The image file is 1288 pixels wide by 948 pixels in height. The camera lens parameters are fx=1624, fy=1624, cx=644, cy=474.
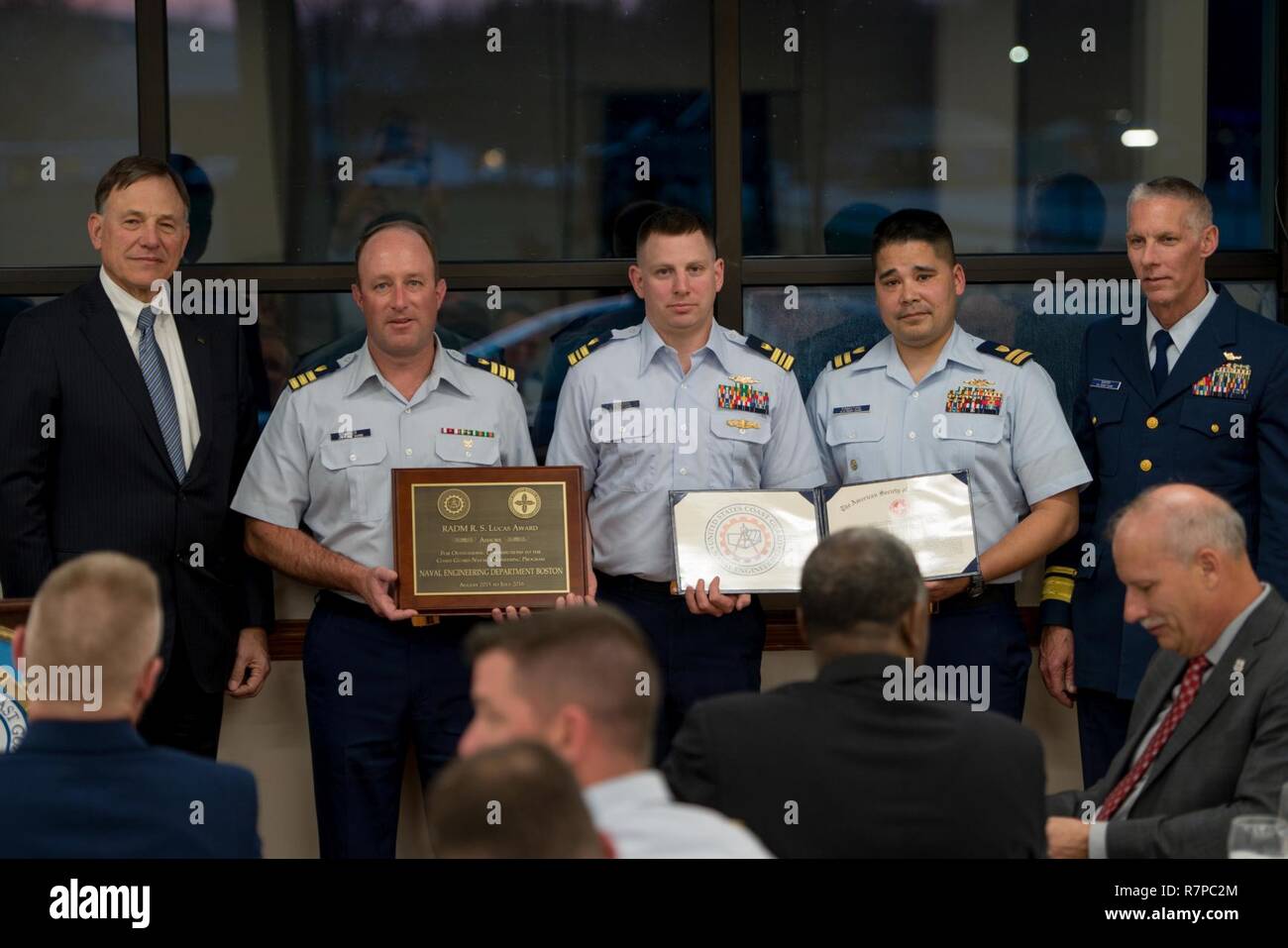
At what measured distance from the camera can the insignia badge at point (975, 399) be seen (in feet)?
14.8

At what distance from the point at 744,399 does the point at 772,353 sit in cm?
21

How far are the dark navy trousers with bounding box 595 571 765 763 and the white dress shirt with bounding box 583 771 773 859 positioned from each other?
7.11 ft

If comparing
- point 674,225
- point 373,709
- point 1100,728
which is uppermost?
point 674,225

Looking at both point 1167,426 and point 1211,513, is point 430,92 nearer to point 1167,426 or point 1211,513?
point 1167,426

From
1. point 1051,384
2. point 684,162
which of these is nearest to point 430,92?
point 684,162

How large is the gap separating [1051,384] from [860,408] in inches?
21.6

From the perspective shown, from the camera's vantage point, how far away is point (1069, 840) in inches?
122

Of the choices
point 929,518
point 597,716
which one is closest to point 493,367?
point 929,518

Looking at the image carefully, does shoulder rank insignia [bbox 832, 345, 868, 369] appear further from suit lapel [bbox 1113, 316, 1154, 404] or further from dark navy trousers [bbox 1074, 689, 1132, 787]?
dark navy trousers [bbox 1074, 689, 1132, 787]

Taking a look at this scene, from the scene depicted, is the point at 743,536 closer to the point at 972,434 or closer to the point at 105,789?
the point at 972,434

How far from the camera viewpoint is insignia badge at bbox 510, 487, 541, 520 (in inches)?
167

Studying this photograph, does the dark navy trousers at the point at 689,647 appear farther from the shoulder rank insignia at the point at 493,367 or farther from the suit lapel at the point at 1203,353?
the suit lapel at the point at 1203,353
